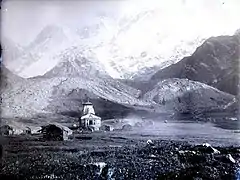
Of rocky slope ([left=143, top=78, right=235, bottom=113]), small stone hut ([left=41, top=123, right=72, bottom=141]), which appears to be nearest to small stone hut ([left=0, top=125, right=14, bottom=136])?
small stone hut ([left=41, top=123, right=72, bottom=141])

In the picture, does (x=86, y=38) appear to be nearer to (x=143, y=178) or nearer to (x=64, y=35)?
(x=64, y=35)

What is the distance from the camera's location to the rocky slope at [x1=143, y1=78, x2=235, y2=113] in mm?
3848

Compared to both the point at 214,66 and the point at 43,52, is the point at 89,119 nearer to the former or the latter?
the point at 43,52

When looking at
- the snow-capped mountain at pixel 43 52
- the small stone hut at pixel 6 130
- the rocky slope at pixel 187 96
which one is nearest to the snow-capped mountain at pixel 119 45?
the snow-capped mountain at pixel 43 52

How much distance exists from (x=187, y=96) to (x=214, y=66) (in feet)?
1.25

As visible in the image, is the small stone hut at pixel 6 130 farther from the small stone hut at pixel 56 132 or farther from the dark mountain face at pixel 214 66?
the dark mountain face at pixel 214 66

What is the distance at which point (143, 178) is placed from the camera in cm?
353

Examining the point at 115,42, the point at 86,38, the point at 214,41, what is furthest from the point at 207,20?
the point at 86,38

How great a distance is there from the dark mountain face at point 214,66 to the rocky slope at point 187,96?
2.1 inches

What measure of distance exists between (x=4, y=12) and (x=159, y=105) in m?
1.68

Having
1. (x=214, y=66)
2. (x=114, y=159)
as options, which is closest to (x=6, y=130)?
(x=114, y=159)

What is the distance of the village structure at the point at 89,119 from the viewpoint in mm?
3805

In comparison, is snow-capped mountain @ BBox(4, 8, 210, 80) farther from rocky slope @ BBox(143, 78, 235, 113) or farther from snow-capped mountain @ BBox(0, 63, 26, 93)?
rocky slope @ BBox(143, 78, 235, 113)

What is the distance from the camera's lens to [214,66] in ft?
12.8
